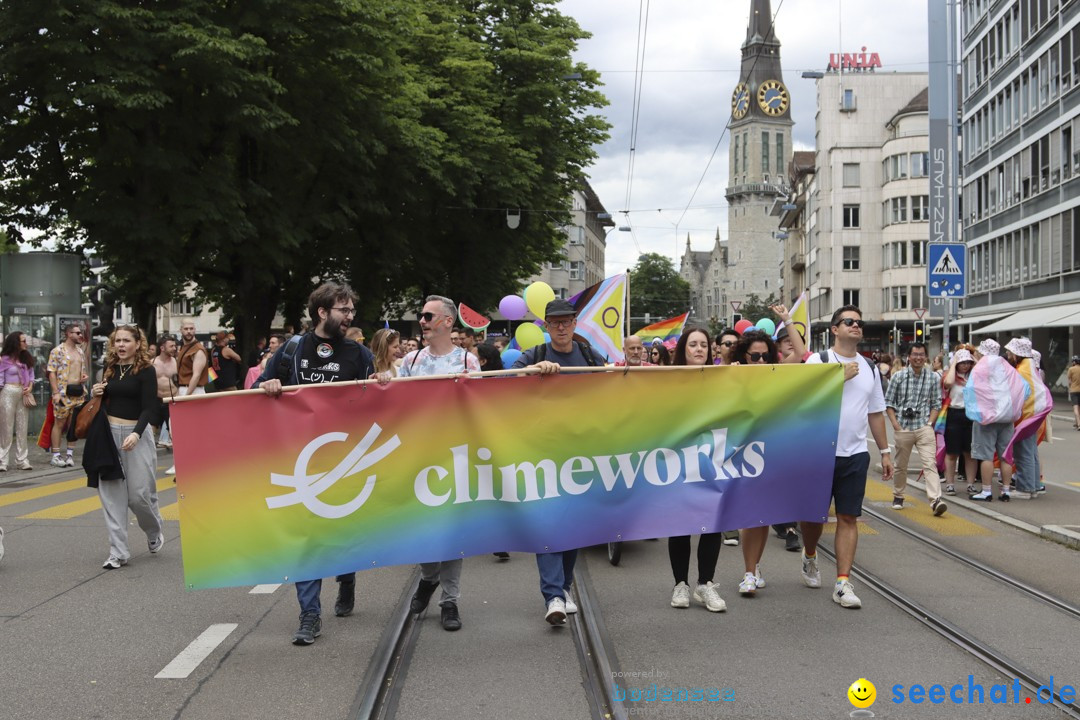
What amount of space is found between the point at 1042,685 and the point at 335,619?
12.9ft

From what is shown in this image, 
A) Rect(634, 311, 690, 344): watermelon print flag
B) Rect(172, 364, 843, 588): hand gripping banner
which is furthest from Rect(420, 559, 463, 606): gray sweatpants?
Rect(634, 311, 690, 344): watermelon print flag

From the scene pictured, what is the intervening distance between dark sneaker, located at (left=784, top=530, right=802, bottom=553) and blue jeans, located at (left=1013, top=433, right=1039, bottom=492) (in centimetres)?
505

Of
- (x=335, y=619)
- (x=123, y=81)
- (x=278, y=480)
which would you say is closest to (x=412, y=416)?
(x=278, y=480)

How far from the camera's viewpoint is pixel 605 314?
512 inches

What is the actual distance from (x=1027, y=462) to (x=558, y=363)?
8531 millimetres

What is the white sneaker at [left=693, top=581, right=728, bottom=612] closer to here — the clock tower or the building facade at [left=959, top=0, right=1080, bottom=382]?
the building facade at [left=959, top=0, right=1080, bottom=382]

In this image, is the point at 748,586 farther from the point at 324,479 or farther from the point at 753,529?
the point at 324,479

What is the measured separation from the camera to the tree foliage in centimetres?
2022

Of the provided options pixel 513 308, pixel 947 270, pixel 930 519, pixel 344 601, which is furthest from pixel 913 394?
pixel 513 308

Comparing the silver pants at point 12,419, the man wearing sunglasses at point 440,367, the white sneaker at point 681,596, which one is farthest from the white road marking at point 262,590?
the silver pants at point 12,419

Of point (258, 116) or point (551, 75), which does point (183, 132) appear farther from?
point (551, 75)

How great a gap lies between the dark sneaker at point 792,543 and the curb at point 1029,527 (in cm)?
244

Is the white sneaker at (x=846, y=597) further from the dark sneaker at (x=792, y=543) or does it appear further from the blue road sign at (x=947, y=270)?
the blue road sign at (x=947, y=270)

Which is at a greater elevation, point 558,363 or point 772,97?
point 772,97
